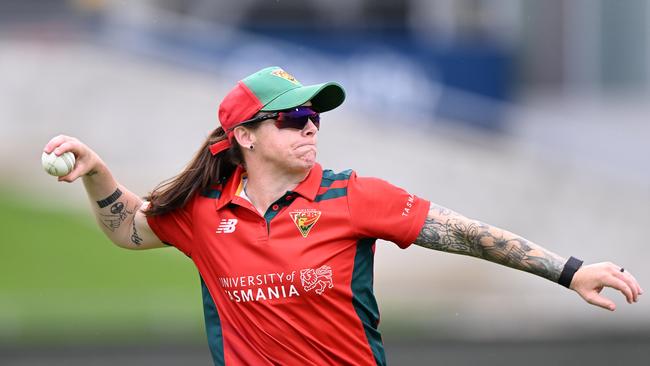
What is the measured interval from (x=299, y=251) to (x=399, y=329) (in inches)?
301

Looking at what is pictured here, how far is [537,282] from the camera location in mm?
14547

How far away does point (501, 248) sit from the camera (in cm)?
492

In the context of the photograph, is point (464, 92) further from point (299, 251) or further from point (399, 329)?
point (299, 251)

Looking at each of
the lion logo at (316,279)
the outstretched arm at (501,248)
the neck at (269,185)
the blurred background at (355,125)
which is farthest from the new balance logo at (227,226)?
the blurred background at (355,125)

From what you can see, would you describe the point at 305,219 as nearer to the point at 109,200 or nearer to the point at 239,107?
the point at 239,107

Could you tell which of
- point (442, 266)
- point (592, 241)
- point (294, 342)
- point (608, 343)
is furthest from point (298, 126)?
point (592, 241)

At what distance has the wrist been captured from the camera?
15.9 feet

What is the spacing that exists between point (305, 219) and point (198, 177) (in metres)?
0.56

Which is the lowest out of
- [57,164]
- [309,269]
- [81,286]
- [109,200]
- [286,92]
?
[81,286]

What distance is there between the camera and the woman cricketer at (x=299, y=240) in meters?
4.89

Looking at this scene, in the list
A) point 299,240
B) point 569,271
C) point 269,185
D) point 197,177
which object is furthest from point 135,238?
point 569,271

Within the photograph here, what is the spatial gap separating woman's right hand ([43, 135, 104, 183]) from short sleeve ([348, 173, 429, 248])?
107cm

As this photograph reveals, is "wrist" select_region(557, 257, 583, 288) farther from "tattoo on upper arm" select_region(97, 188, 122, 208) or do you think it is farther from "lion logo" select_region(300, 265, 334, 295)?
"tattoo on upper arm" select_region(97, 188, 122, 208)

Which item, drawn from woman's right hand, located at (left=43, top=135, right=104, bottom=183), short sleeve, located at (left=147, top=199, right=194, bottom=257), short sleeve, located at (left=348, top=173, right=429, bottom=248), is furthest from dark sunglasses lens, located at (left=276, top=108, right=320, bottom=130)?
woman's right hand, located at (left=43, top=135, right=104, bottom=183)
